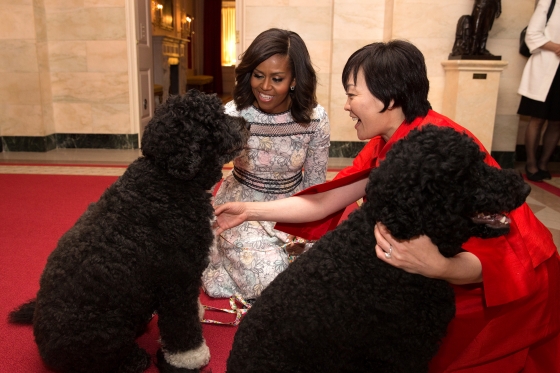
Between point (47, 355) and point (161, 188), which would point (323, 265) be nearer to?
point (161, 188)

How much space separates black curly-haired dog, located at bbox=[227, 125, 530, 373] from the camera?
1017mm

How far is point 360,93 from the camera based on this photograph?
1573mm

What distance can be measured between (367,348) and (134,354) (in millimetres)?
975

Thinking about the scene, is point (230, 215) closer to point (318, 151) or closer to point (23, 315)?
point (318, 151)

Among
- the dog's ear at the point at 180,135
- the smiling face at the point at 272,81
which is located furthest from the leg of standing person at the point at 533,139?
the dog's ear at the point at 180,135

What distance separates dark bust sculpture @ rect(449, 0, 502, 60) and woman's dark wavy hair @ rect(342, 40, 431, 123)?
395 centimetres

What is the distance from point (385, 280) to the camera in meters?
1.14

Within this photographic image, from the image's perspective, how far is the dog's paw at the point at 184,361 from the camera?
1723 millimetres

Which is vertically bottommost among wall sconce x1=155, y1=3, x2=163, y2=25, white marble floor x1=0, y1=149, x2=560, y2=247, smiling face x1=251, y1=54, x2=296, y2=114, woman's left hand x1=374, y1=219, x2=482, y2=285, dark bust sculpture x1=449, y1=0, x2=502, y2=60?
white marble floor x1=0, y1=149, x2=560, y2=247

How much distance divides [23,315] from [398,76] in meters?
1.76

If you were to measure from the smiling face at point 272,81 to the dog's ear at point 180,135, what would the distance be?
73 centimetres

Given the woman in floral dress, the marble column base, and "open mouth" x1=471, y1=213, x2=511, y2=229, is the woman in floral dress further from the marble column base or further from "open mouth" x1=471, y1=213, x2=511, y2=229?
the marble column base

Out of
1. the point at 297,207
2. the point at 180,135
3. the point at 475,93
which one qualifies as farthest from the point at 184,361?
the point at 475,93

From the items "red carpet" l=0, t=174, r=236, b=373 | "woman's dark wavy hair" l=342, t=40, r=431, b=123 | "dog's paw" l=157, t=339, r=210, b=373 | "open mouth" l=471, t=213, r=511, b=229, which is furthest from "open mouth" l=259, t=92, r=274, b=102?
"open mouth" l=471, t=213, r=511, b=229
